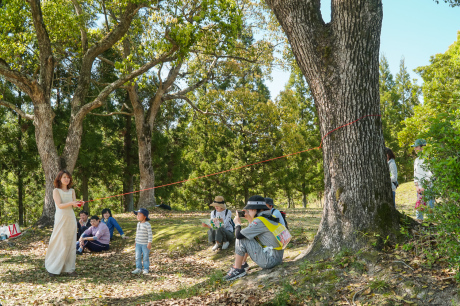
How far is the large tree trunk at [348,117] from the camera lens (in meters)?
5.00

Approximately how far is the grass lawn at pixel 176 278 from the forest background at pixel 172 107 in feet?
14.6

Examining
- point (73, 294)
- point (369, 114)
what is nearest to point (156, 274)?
point (73, 294)

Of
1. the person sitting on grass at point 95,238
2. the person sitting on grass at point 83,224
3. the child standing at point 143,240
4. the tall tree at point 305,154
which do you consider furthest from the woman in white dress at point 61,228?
the tall tree at point 305,154

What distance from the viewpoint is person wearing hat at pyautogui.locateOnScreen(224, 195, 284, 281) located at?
5367 mm

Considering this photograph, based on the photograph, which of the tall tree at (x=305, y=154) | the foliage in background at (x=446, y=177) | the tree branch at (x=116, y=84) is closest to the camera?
the foliage in background at (x=446, y=177)

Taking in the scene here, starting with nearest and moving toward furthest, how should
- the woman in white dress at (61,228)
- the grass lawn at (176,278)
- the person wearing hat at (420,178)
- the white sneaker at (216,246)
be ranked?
the person wearing hat at (420,178), the grass lawn at (176,278), the woman in white dress at (61,228), the white sneaker at (216,246)

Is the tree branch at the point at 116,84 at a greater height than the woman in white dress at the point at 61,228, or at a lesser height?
greater

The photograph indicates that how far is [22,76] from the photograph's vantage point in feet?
37.1

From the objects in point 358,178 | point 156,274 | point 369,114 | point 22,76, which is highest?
point 22,76

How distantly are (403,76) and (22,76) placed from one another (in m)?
40.7

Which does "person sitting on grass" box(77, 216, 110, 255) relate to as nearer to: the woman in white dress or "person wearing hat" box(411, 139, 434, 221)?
the woman in white dress

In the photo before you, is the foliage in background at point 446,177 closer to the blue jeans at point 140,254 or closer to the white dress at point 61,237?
the blue jeans at point 140,254

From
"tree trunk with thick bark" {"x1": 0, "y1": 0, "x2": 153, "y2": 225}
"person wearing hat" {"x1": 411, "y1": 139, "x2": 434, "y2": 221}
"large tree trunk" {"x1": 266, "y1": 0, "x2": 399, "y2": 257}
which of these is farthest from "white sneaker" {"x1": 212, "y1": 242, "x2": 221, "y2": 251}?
"tree trunk with thick bark" {"x1": 0, "y1": 0, "x2": 153, "y2": 225}

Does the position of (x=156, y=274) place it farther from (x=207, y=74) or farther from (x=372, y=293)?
(x=207, y=74)
